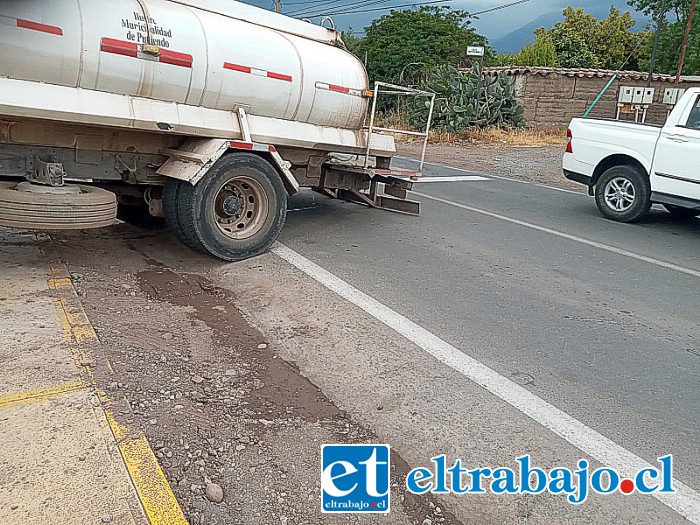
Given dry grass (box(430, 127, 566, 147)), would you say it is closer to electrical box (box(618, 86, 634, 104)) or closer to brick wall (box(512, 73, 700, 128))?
brick wall (box(512, 73, 700, 128))

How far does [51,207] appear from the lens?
Answer: 523 cm

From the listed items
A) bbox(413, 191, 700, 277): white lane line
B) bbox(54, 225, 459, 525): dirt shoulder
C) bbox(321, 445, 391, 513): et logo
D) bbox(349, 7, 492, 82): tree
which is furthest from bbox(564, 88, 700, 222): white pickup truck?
bbox(349, 7, 492, 82): tree

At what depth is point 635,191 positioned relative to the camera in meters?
9.33

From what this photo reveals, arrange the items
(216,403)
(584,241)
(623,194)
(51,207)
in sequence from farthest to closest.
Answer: (623,194), (584,241), (51,207), (216,403)

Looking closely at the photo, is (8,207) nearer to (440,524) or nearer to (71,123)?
(71,123)

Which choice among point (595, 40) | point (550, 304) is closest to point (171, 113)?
point (550, 304)

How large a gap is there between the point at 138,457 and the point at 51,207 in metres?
2.94

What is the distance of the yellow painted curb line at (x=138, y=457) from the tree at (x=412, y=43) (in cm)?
2935

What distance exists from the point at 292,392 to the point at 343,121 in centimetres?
426

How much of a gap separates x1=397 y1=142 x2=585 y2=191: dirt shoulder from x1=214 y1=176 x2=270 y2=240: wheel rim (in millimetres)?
8945

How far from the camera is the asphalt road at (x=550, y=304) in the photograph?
3.63 m

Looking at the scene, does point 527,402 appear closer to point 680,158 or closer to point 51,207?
point 51,207

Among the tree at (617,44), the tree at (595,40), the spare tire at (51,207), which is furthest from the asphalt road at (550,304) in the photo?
the tree at (617,44)

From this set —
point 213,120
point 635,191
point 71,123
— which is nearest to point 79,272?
point 71,123
